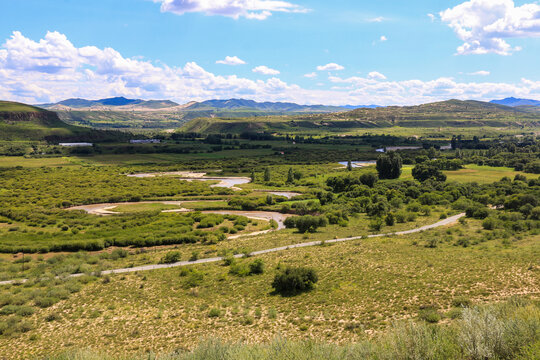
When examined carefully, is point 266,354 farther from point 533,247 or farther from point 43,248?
point 43,248

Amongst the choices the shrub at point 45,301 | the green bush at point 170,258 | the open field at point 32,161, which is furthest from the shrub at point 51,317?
the open field at point 32,161

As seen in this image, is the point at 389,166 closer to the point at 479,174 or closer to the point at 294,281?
the point at 479,174

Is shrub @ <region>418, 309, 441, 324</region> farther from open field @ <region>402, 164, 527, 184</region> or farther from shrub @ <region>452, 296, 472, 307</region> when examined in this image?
open field @ <region>402, 164, 527, 184</region>

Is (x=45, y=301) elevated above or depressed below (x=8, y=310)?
below

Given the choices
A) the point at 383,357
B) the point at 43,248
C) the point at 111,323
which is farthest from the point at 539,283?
the point at 43,248

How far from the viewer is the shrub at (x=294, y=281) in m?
32.1

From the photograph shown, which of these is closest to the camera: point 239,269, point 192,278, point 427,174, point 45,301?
point 45,301

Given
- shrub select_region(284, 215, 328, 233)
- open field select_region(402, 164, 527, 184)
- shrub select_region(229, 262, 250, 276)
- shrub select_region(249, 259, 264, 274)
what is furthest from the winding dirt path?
open field select_region(402, 164, 527, 184)

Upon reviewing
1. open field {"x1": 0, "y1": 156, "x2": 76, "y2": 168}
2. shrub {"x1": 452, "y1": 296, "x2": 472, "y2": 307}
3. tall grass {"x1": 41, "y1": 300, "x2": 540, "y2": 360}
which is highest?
tall grass {"x1": 41, "y1": 300, "x2": 540, "y2": 360}

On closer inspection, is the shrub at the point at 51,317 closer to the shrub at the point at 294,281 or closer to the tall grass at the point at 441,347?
the tall grass at the point at 441,347

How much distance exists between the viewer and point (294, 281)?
32000 millimetres

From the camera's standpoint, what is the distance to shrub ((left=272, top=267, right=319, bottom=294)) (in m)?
32.1

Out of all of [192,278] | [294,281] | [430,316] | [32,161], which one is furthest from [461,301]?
[32,161]

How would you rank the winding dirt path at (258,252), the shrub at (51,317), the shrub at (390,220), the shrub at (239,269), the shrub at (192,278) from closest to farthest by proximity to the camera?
1. the shrub at (51,317)
2. the shrub at (192,278)
3. the shrub at (239,269)
4. the winding dirt path at (258,252)
5. the shrub at (390,220)
